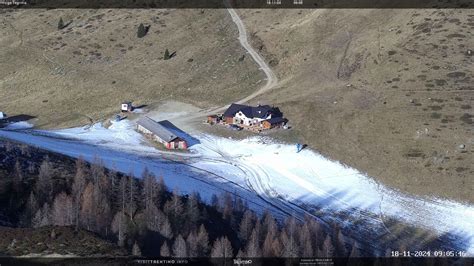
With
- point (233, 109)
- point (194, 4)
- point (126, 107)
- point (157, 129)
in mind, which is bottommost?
point (157, 129)

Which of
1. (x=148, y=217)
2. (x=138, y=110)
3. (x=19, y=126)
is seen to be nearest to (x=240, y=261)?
(x=148, y=217)

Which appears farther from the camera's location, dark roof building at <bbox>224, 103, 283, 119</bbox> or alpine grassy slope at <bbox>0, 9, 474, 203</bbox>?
dark roof building at <bbox>224, 103, 283, 119</bbox>

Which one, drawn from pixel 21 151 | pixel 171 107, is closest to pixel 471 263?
pixel 21 151

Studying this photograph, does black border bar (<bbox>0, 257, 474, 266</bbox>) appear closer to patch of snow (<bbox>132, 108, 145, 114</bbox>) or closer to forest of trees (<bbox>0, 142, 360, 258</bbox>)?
forest of trees (<bbox>0, 142, 360, 258</bbox>)

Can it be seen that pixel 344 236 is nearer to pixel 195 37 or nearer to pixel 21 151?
pixel 21 151

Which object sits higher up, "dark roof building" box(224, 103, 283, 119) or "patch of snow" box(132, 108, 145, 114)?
"patch of snow" box(132, 108, 145, 114)

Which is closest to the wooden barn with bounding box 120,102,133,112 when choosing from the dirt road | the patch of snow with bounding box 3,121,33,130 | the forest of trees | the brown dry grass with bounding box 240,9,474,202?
the patch of snow with bounding box 3,121,33,130

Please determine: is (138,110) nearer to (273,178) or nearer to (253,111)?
(253,111)

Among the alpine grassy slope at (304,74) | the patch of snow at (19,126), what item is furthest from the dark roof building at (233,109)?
the patch of snow at (19,126)
